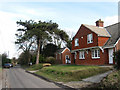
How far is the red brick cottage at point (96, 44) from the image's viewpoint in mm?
20697

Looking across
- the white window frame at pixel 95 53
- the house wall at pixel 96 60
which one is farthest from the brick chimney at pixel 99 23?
the white window frame at pixel 95 53

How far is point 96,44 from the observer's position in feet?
72.3

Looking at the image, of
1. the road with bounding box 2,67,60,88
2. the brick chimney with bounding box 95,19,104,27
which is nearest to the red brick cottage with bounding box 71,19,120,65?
the brick chimney with bounding box 95,19,104,27

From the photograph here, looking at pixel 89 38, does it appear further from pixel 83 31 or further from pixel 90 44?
pixel 83 31

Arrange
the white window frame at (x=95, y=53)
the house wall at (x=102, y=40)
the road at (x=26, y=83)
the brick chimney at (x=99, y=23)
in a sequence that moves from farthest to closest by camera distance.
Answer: the brick chimney at (x=99, y=23)
the white window frame at (x=95, y=53)
the house wall at (x=102, y=40)
the road at (x=26, y=83)

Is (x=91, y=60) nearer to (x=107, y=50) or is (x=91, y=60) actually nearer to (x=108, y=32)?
(x=107, y=50)

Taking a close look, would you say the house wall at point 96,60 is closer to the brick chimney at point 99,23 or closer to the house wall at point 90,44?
the house wall at point 90,44

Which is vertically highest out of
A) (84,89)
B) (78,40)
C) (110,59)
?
(78,40)

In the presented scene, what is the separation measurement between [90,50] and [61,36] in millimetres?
17136

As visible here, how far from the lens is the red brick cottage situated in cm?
2070

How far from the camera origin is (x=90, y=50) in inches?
930

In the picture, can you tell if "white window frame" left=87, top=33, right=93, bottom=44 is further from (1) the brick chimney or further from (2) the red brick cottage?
(1) the brick chimney

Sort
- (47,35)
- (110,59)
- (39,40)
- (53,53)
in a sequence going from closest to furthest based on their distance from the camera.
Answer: (110,59), (47,35), (39,40), (53,53)

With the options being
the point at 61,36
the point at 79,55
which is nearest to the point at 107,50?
the point at 79,55
